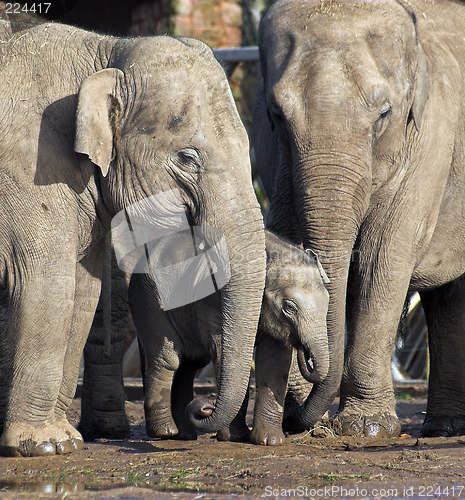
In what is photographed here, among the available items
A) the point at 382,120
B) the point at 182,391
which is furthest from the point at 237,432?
the point at 382,120

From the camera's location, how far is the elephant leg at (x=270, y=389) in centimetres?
522

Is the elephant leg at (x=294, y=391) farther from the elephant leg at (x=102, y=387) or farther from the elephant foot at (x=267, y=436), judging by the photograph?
the elephant leg at (x=102, y=387)

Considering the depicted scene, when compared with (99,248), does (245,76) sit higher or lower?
higher

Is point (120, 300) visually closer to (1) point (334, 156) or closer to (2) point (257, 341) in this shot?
(2) point (257, 341)

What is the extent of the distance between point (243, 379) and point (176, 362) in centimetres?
88

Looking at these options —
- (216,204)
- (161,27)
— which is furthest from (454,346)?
(161,27)

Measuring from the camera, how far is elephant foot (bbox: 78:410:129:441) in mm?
5891

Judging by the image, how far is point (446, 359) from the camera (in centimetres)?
680

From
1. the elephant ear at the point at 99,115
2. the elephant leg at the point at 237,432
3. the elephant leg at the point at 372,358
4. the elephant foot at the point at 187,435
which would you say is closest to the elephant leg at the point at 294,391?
the elephant leg at the point at 372,358

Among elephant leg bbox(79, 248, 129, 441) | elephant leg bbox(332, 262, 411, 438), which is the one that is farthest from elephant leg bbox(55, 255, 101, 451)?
elephant leg bbox(332, 262, 411, 438)

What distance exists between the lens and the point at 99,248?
5160 millimetres

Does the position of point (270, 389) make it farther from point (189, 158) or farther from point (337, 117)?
point (337, 117)

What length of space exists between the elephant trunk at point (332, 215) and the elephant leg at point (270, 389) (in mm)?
153

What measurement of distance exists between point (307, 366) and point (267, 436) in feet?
1.31
